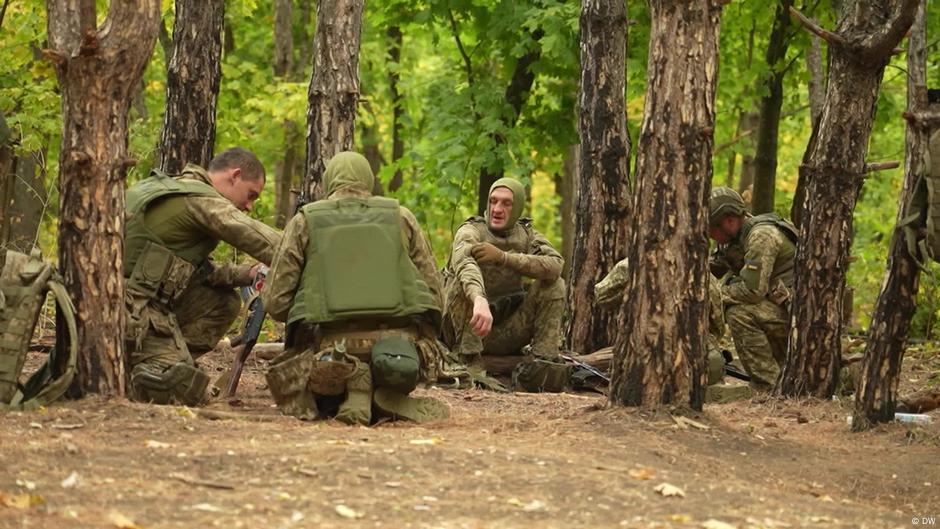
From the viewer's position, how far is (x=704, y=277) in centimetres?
834

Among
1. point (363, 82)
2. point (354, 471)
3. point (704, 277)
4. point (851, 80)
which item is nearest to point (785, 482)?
point (704, 277)

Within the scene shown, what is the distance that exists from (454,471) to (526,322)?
5394mm

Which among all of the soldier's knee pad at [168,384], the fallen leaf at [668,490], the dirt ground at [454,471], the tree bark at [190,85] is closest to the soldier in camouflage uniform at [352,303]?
the dirt ground at [454,471]

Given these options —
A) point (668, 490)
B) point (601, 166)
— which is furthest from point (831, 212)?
point (668, 490)

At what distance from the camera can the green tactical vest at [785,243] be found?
37.9 ft

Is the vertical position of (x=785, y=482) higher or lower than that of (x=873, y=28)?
lower

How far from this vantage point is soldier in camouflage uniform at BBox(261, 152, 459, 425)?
845 centimetres

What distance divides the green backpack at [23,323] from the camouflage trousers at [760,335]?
5813 millimetres

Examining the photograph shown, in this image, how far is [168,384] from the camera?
8805 millimetres

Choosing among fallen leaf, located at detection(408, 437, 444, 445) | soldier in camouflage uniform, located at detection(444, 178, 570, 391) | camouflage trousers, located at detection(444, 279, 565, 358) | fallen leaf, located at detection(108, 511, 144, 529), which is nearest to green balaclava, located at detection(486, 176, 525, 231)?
soldier in camouflage uniform, located at detection(444, 178, 570, 391)

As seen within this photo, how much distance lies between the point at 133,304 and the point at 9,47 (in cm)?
1096

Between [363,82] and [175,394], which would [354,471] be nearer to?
[175,394]

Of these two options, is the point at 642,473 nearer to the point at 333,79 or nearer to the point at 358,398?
the point at 358,398

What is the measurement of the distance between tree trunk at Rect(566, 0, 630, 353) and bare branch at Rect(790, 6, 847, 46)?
3.58 m
